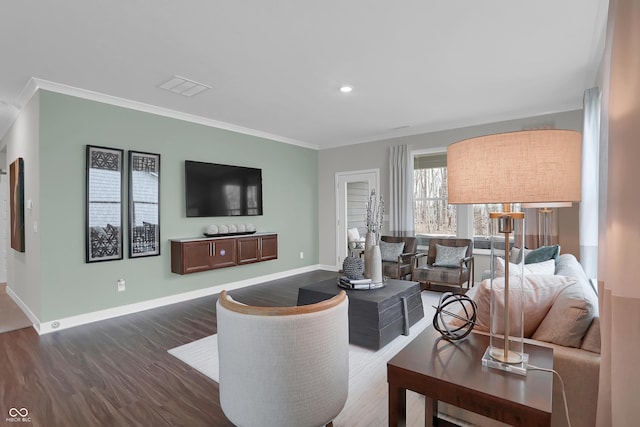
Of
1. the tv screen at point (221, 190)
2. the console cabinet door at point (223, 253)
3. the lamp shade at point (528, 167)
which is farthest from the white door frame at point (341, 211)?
the lamp shade at point (528, 167)

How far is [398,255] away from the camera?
515cm

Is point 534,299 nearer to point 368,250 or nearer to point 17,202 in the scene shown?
point 368,250

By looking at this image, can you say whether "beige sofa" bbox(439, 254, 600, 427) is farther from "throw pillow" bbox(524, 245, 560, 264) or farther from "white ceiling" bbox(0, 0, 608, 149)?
"white ceiling" bbox(0, 0, 608, 149)

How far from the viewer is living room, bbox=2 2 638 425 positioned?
11.5 feet

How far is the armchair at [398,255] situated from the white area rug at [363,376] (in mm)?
1542

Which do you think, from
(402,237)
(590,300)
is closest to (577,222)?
(402,237)

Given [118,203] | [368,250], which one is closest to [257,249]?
[118,203]

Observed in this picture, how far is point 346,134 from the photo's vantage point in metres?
6.06

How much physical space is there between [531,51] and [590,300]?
241 centimetres

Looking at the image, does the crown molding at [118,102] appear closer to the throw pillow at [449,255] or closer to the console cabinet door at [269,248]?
the console cabinet door at [269,248]

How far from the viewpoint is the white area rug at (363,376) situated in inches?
79.0

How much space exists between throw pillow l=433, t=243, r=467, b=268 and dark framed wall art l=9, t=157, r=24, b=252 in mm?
5596

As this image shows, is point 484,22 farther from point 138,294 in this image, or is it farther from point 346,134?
point 138,294

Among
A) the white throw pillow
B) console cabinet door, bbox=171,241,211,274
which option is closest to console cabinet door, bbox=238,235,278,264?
console cabinet door, bbox=171,241,211,274
